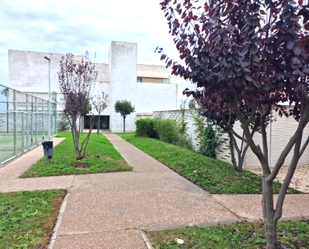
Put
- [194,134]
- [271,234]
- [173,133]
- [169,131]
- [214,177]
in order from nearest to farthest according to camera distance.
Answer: [271,234], [214,177], [194,134], [173,133], [169,131]

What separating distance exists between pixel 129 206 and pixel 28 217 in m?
1.67

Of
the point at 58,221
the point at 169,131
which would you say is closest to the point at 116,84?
the point at 169,131

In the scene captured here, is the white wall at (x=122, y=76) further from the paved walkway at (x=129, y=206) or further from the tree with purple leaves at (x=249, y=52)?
the tree with purple leaves at (x=249, y=52)

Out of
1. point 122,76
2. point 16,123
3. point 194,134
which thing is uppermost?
point 122,76

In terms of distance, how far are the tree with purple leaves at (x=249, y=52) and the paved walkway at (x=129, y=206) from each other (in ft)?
5.38

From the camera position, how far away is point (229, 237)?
3.51 meters

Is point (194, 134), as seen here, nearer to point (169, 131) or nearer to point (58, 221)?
point (169, 131)

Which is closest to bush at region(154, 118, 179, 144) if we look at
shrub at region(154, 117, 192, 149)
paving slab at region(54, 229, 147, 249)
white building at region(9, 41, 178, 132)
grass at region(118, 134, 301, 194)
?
shrub at region(154, 117, 192, 149)

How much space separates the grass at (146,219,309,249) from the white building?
29.3m

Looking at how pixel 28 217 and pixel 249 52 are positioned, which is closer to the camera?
pixel 249 52

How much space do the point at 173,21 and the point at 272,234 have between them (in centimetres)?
271

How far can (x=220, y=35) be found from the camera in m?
2.47

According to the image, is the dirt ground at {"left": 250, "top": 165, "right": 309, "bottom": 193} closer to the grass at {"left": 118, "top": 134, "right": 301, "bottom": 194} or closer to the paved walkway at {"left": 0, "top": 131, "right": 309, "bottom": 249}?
the grass at {"left": 118, "top": 134, "right": 301, "bottom": 194}

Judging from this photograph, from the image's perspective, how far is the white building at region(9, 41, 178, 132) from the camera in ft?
107
